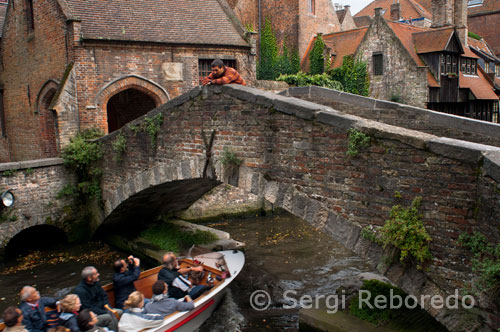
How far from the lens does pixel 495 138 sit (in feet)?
24.0

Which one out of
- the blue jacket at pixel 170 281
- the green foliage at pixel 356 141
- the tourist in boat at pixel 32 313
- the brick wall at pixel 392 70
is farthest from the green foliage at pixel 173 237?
the brick wall at pixel 392 70

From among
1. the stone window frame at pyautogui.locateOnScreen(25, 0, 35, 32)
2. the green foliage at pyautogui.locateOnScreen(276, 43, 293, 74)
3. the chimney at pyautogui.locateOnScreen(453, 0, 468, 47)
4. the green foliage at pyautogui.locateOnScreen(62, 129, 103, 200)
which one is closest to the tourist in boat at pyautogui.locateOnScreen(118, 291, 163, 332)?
the green foliage at pyautogui.locateOnScreen(62, 129, 103, 200)

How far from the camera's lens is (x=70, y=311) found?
21.4 ft

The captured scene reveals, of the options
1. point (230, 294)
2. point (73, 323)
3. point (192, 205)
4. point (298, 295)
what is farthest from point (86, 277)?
point (192, 205)

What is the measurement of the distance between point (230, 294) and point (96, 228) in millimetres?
5084

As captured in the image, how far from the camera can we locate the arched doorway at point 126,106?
18.1 meters

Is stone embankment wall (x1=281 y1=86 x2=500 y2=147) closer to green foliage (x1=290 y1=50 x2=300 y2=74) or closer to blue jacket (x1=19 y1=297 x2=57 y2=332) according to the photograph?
blue jacket (x1=19 y1=297 x2=57 y2=332)

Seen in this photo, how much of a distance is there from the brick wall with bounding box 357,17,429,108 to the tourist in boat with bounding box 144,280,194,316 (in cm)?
1728

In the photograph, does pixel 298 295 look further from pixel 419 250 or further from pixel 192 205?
pixel 192 205

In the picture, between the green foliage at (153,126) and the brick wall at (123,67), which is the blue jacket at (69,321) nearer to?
the green foliage at (153,126)

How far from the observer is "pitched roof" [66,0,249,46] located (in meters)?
14.3

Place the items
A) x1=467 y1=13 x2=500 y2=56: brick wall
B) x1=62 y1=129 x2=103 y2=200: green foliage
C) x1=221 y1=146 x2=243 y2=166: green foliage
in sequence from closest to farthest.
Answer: x1=221 y1=146 x2=243 y2=166: green foliage < x1=62 y1=129 x2=103 y2=200: green foliage < x1=467 y1=13 x2=500 y2=56: brick wall

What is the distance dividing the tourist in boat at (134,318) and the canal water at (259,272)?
1.55 metres

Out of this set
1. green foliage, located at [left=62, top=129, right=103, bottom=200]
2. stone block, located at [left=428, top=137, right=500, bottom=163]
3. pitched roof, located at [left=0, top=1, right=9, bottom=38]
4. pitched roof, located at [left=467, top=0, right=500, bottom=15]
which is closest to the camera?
stone block, located at [left=428, top=137, right=500, bottom=163]
